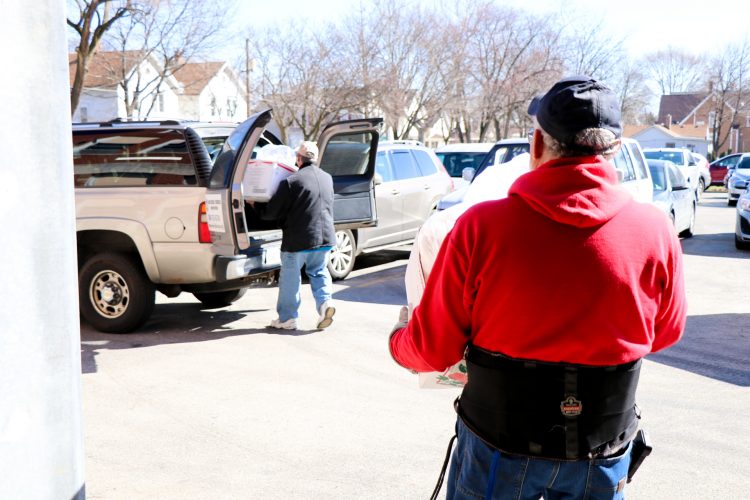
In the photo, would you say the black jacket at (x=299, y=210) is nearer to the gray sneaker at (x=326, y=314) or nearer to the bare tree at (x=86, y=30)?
the gray sneaker at (x=326, y=314)

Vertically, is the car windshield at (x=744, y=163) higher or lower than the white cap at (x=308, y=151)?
lower

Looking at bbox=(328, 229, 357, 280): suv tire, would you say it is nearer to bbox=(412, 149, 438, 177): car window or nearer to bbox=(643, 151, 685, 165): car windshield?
bbox=(412, 149, 438, 177): car window

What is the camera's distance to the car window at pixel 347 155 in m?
10.3

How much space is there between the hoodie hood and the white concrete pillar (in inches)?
51.0

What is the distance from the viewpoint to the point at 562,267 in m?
2.08

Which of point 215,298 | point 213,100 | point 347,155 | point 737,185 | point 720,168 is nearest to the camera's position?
point 215,298

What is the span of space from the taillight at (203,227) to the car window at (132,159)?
29cm

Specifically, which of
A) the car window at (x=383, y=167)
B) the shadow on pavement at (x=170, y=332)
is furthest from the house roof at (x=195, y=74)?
the shadow on pavement at (x=170, y=332)

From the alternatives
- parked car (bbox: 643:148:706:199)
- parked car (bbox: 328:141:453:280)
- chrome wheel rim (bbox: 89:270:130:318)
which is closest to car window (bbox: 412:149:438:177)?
parked car (bbox: 328:141:453:280)

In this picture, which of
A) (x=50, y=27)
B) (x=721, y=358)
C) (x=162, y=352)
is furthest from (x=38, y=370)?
(x=721, y=358)

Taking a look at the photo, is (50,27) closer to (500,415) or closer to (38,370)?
(38,370)

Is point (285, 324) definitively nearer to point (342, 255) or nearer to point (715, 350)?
point (342, 255)

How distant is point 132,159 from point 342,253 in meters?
3.72

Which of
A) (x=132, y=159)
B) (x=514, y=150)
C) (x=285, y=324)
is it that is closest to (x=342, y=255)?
(x=285, y=324)
